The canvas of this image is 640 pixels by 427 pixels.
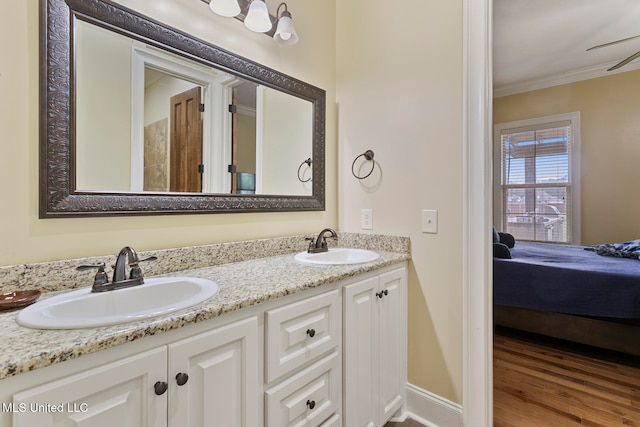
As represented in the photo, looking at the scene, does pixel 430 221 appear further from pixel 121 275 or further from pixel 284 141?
pixel 121 275

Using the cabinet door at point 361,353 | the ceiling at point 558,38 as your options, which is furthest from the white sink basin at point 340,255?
the ceiling at point 558,38

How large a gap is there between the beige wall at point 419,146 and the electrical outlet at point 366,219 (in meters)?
0.03

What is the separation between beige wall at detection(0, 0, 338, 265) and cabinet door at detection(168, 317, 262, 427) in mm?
592

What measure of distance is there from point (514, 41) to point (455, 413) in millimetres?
3694

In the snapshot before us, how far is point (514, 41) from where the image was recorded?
331 centimetres

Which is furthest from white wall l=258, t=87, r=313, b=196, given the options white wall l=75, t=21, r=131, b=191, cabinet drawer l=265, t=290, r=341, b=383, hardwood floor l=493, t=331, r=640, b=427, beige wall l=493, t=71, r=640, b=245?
beige wall l=493, t=71, r=640, b=245

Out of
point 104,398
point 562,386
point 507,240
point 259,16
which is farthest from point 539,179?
point 104,398

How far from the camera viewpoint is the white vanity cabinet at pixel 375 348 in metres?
1.28

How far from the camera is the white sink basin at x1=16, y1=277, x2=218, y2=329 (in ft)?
2.33

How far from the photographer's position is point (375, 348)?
141cm

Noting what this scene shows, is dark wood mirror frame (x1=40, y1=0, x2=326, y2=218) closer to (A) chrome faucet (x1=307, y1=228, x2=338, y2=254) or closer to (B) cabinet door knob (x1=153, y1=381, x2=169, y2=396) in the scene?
(A) chrome faucet (x1=307, y1=228, x2=338, y2=254)

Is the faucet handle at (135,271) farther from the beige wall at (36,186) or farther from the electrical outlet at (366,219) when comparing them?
the electrical outlet at (366,219)

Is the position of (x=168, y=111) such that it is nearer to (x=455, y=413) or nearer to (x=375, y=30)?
(x=375, y=30)

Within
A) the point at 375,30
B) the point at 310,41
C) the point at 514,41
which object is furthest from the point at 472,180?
the point at 514,41
